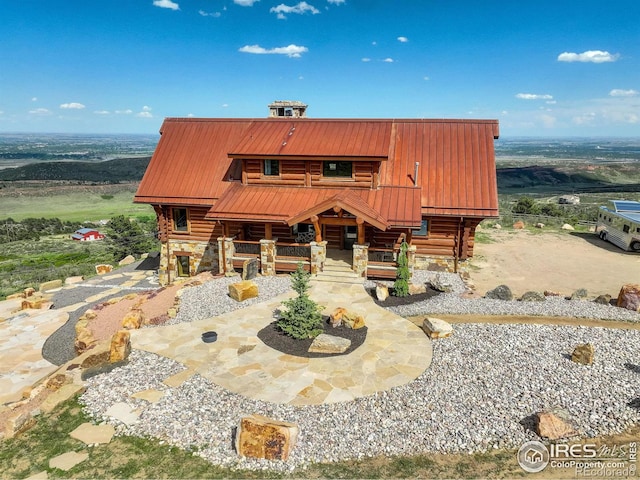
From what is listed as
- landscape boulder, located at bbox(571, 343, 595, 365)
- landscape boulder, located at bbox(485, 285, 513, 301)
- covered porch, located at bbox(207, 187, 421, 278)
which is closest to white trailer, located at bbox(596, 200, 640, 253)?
landscape boulder, located at bbox(485, 285, 513, 301)

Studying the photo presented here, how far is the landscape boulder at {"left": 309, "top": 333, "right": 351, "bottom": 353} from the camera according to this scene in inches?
459

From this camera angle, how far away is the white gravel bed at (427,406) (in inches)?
320

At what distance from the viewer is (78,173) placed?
135 meters

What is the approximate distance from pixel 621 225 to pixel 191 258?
1049 inches

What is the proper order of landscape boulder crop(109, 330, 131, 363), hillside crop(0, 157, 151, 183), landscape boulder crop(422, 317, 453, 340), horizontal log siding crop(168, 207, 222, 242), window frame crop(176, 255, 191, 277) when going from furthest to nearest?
hillside crop(0, 157, 151, 183) < window frame crop(176, 255, 191, 277) < horizontal log siding crop(168, 207, 222, 242) < landscape boulder crop(422, 317, 453, 340) < landscape boulder crop(109, 330, 131, 363)

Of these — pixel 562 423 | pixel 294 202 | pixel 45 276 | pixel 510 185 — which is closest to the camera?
pixel 562 423

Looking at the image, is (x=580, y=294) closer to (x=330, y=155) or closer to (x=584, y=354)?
(x=584, y=354)

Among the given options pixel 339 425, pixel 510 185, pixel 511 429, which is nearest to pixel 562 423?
pixel 511 429

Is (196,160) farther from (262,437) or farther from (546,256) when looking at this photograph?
(546,256)

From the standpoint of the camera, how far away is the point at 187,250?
2219 cm

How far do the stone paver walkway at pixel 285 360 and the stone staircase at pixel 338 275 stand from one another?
2885mm

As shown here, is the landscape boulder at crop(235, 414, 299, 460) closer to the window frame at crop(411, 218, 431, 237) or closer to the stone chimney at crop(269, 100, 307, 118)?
the window frame at crop(411, 218, 431, 237)

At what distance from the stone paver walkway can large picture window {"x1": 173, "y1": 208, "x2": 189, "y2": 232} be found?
934 centimetres

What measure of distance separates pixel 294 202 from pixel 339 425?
11972 mm
